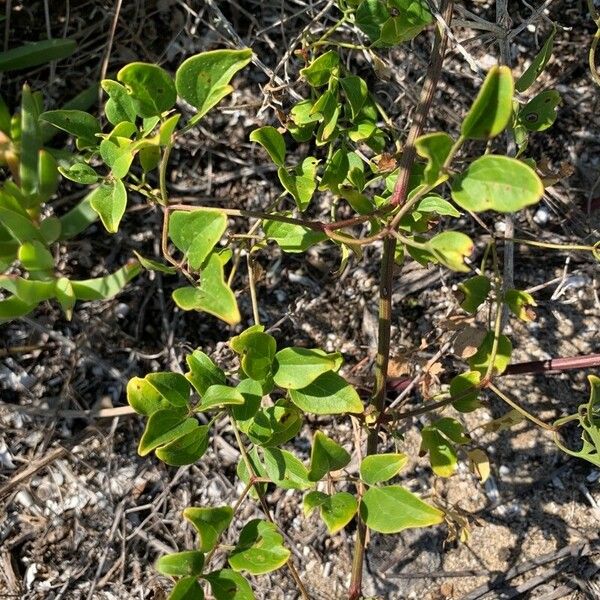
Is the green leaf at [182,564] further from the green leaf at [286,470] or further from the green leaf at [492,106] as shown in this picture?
the green leaf at [492,106]

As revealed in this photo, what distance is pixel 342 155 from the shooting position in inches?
48.8

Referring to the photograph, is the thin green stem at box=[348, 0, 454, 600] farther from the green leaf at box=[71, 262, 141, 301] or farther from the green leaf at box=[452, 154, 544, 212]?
the green leaf at box=[71, 262, 141, 301]

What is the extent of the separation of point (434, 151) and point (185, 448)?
1.77 ft

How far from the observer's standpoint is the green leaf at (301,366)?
3.37 feet

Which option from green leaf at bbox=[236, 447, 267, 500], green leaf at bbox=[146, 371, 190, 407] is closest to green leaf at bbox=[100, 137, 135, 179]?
green leaf at bbox=[146, 371, 190, 407]

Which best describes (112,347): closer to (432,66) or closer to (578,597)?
(432,66)

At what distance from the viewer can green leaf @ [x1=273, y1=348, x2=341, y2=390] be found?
1027 millimetres

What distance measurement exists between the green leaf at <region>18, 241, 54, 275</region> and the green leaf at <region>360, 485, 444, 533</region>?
2.21ft

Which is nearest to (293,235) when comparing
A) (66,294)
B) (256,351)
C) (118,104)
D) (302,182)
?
(302,182)

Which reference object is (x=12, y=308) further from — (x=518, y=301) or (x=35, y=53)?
(x=518, y=301)

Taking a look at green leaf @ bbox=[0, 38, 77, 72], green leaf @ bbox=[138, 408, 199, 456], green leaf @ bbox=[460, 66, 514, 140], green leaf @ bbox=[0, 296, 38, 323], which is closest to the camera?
green leaf @ bbox=[460, 66, 514, 140]

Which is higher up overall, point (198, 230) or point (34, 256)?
point (198, 230)

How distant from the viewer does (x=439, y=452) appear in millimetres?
1263

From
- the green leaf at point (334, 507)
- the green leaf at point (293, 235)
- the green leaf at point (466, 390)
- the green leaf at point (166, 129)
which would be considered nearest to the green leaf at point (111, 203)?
the green leaf at point (166, 129)
